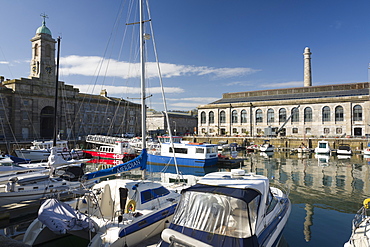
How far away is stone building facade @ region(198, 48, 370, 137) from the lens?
5472 cm

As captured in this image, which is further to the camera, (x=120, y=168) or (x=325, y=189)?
(x=325, y=189)

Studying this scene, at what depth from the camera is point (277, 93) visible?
71.6 meters

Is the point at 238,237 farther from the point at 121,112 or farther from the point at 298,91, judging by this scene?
the point at 298,91

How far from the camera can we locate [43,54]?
5147cm

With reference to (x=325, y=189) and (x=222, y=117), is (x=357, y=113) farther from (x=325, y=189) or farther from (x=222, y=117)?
(x=325, y=189)

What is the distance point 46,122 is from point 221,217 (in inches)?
2380

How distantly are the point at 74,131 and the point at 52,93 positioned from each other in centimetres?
992

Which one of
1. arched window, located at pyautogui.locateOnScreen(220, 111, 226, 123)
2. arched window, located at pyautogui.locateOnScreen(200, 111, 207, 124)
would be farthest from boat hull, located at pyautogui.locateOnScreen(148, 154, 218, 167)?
arched window, located at pyautogui.locateOnScreen(200, 111, 207, 124)

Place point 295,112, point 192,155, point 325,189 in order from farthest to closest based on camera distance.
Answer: point 295,112 < point 192,155 < point 325,189

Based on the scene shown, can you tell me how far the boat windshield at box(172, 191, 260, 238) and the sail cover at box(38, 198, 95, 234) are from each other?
3.47 meters

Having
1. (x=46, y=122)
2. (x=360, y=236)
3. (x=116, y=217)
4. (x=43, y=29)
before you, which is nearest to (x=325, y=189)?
(x=360, y=236)

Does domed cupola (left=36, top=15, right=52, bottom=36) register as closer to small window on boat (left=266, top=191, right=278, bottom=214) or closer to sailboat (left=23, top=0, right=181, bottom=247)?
sailboat (left=23, top=0, right=181, bottom=247)

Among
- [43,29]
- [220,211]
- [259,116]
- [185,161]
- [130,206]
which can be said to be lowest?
[185,161]

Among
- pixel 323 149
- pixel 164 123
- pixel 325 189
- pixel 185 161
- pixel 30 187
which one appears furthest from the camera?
pixel 164 123
